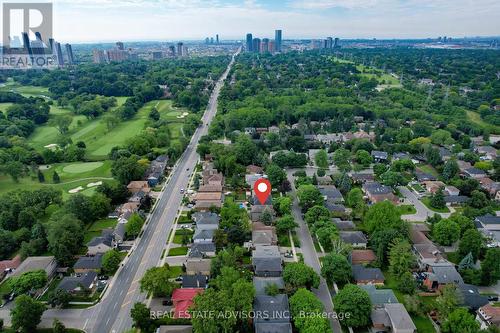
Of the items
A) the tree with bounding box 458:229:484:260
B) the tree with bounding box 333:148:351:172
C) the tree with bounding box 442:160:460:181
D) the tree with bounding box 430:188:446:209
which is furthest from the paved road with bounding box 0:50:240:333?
the tree with bounding box 442:160:460:181

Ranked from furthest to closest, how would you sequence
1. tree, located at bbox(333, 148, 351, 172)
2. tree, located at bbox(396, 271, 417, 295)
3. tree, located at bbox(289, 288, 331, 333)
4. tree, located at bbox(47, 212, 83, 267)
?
1. tree, located at bbox(333, 148, 351, 172)
2. tree, located at bbox(47, 212, 83, 267)
3. tree, located at bbox(396, 271, 417, 295)
4. tree, located at bbox(289, 288, 331, 333)

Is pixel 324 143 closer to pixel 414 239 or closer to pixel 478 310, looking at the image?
pixel 414 239

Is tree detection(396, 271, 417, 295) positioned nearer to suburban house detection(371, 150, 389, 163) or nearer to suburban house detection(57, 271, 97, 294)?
suburban house detection(57, 271, 97, 294)

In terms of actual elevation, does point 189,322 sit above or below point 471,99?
below

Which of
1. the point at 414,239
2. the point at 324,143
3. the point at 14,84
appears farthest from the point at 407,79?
the point at 14,84

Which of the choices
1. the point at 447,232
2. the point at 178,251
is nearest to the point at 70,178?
the point at 178,251

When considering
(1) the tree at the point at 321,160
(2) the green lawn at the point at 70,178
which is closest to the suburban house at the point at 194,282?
(2) the green lawn at the point at 70,178

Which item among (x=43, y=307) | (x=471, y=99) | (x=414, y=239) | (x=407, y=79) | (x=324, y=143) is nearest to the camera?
(x=43, y=307)
